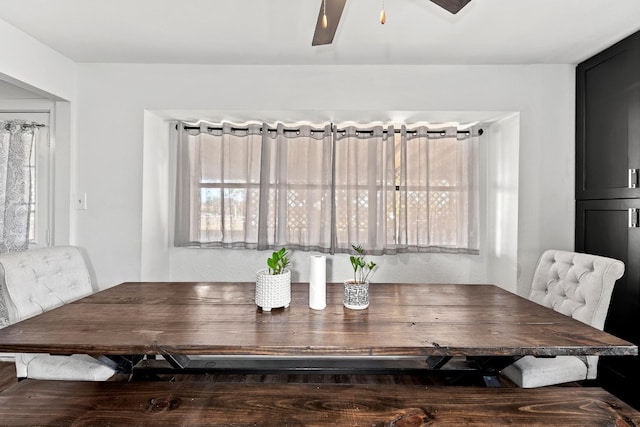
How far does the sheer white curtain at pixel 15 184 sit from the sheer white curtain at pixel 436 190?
9.94 ft

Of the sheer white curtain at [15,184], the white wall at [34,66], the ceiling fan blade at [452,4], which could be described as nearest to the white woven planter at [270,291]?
the ceiling fan blade at [452,4]

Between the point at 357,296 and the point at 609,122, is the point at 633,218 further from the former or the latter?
the point at 357,296

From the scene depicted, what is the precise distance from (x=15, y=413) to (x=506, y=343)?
168cm

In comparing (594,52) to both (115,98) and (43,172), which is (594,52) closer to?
(115,98)

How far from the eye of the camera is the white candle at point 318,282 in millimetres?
1582

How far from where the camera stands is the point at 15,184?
2730 mm

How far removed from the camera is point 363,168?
115 inches

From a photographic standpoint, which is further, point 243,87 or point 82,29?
point 243,87

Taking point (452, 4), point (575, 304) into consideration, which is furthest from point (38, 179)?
point (575, 304)

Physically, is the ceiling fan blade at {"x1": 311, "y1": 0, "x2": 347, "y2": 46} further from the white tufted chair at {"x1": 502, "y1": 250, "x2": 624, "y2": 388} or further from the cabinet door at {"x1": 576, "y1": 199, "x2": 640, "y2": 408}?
the cabinet door at {"x1": 576, "y1": 199, "x2": 640, "y2": 408}

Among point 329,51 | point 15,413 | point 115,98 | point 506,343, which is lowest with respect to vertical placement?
point 15,413

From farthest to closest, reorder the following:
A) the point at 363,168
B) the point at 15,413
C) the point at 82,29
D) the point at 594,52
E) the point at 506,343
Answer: the point at 363,168
the point at 594,52
the point at 82,29
the point at 506,343
the point at 15,413

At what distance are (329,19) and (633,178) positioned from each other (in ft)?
6.66

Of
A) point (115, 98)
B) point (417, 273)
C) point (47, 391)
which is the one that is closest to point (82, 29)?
point (115, 98)
